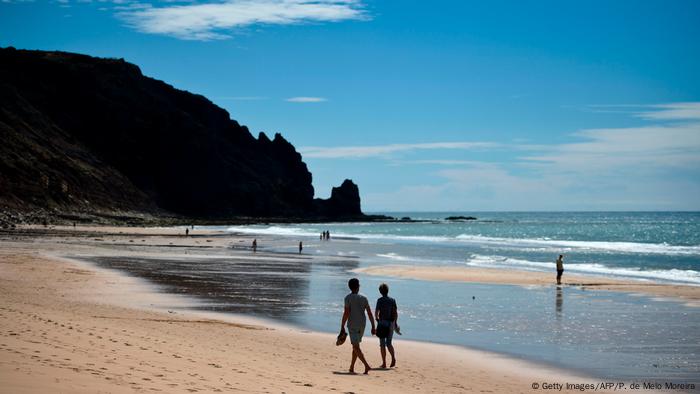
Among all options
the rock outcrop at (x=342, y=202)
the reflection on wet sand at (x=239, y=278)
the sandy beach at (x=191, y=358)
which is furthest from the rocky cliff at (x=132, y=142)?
the sandy beach at (x=191, y=358)

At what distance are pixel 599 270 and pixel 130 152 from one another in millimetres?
128660

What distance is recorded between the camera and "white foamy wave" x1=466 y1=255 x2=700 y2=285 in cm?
3612

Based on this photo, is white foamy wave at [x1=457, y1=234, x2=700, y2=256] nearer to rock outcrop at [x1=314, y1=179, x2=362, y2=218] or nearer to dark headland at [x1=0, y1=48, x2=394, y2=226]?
dark headland at [x1=0, y1=48, x2=394, y2=226]

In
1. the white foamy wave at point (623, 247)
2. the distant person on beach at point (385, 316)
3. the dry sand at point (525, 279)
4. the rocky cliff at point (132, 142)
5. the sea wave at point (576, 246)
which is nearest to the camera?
the distant person on beach at point (385, 316)

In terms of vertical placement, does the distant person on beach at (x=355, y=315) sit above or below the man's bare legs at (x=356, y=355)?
above

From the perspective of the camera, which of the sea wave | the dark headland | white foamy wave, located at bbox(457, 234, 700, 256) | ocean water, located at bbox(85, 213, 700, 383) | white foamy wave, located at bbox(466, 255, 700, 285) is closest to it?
ocean water, located at bbox(85, 213, 700, 383)

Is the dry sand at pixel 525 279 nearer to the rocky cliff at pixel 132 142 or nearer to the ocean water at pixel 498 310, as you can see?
the ocean water at pixel 498 310

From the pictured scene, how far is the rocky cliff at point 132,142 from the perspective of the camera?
11944cm

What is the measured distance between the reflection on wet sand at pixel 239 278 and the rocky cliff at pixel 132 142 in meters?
73.8

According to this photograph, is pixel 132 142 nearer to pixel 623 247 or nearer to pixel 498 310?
pixel 623 247

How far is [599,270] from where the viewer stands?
135 ft

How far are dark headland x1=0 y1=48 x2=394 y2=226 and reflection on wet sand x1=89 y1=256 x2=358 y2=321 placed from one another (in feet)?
207

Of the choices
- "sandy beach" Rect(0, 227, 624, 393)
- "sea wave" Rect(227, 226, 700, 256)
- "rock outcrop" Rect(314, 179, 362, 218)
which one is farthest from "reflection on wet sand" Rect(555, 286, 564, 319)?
"rock outcrop" Rect(314, 179, 362, 218)

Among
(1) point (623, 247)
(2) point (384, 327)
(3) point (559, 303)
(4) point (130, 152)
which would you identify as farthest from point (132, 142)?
(2) point (384, 327)
